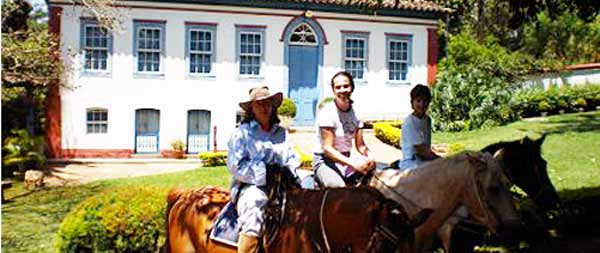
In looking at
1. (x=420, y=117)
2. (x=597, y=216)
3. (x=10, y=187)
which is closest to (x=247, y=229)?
(x=420, y=117)

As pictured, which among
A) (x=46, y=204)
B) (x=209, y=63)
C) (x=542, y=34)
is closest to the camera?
(x=46, y=204)

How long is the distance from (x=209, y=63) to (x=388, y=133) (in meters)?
6.89

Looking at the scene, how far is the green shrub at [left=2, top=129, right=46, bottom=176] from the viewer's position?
59.1ft

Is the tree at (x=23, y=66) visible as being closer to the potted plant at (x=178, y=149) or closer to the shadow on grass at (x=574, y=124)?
the potted plant at (x=178, y=149)

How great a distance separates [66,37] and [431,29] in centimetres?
1348

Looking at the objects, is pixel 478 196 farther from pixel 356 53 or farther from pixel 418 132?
pixel 356 53

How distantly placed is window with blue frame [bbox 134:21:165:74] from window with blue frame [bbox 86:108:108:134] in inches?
76.4

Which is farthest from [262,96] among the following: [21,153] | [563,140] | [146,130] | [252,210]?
[146,130]

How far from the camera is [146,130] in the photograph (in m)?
22.0

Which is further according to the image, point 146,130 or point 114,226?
point 146,130

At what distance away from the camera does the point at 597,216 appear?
9.40 meters

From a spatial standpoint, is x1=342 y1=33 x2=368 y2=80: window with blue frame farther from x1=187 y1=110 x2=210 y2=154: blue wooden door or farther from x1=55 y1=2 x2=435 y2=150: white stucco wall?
x1=187 y1=110 x2=210 y2=154: blue wooden door

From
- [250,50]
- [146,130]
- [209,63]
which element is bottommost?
[146,130]

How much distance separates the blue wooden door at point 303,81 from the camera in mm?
23578
